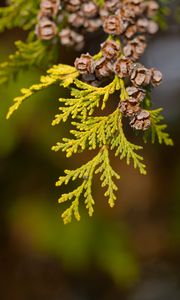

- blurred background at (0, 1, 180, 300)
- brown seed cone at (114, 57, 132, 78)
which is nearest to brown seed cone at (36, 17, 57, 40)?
brown seed cone at (114, 57, 132, 78)

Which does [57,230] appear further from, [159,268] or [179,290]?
[179,290]

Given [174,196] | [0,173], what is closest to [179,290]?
[174,196]

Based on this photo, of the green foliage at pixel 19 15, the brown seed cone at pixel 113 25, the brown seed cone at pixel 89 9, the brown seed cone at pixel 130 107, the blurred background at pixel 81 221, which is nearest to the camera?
the brown seed cone at pixel 130 107

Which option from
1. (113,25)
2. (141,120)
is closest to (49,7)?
(113,25)

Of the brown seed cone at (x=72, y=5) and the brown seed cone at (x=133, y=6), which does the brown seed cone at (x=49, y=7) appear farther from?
the brown seed cone at (x=133, y=6)

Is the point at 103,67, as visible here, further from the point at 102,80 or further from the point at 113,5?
the point at 113,5

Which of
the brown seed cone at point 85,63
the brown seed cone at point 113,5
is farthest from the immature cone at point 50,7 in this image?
the brown seed cone at point 85,63
